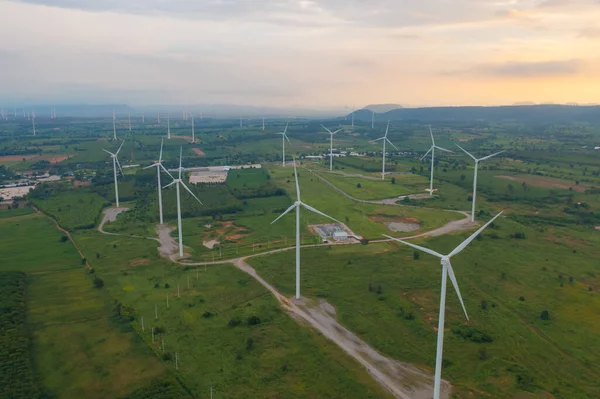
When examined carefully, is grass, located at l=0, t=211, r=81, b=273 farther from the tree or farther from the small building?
the tree

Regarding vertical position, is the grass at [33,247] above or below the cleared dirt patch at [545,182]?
below

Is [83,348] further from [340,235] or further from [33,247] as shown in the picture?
[340,235]

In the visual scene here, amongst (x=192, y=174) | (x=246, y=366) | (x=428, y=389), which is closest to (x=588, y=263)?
(x=428, y=389)

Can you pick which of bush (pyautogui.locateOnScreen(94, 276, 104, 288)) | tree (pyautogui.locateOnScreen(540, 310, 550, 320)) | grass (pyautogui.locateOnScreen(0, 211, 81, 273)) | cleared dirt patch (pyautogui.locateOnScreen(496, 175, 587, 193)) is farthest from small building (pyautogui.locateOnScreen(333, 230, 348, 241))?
cleared dirt patch (pyautogui.locateOnScreen(496, 175, 587, 193))

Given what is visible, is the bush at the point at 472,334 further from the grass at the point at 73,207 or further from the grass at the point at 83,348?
the grass at the point at 73,207

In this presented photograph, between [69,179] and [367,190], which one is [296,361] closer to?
[367,190]

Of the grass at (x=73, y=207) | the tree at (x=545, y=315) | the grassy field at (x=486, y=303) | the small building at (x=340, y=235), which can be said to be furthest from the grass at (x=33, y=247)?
the tree at (x=545, y=315)

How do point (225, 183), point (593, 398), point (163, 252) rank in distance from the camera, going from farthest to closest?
point (225, 183) < point (163, 252) < point (593, 398)
